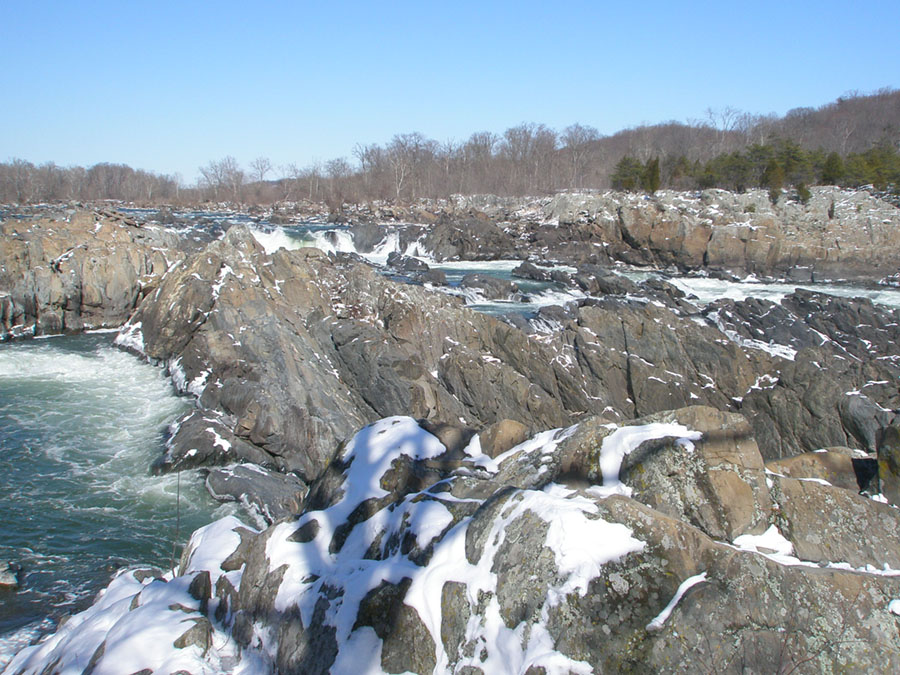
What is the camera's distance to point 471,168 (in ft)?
303

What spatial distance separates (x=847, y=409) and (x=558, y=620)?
12.5 metres

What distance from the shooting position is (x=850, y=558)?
13.2ft

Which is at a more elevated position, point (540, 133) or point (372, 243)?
point (540, 133)

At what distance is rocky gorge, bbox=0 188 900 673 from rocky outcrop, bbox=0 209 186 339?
5.13 metres

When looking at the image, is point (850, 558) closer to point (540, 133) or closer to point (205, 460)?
point (205, 460)

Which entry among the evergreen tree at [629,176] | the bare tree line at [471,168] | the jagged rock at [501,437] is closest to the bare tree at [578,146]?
the bare tree line at [471,168]

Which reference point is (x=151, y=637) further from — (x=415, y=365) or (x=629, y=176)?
(x=629, y=176)

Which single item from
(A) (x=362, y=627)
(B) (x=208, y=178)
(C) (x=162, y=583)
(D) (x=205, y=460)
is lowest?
(D) (x=205, y=460)

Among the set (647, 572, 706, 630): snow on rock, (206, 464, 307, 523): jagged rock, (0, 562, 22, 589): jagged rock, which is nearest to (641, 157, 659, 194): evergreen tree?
(206, 464, 307, 523): jagged rock

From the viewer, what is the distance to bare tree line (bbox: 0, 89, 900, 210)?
263 feet

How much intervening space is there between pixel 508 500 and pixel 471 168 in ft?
304

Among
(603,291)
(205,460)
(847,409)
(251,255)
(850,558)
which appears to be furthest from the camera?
(603,291)

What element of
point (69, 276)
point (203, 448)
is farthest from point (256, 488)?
point (69, 276)

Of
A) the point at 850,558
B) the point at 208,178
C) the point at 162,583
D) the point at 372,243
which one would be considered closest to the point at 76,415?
the point at 162,583
